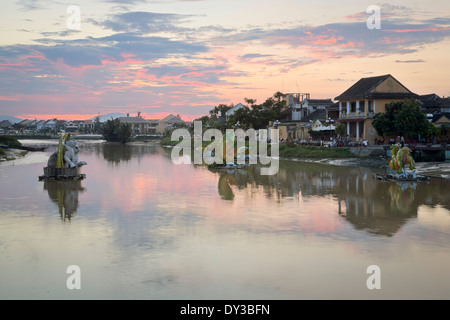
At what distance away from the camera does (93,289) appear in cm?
1248

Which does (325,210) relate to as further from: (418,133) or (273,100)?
(273,100)

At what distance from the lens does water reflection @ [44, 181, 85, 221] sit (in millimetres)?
22750

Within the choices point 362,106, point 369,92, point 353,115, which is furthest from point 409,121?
point 353,115

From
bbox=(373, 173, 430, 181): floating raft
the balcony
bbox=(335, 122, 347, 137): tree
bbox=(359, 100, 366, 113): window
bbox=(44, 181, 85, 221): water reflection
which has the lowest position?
bbox=(44, 181, 85, 221): water reflection

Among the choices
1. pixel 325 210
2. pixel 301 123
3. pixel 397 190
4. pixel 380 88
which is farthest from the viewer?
pixel 301 123

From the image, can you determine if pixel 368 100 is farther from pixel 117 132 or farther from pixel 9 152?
pixel 117 132

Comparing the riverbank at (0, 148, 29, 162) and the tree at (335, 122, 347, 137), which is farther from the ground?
the tree at (335, 122, 347, 137)

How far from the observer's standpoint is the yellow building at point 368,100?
53.4 meters

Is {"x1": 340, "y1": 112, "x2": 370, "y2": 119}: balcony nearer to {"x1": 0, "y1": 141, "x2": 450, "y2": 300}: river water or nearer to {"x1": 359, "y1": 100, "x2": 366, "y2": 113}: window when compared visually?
{"x1": 359, "y1": 100, "x2": 366, "y2": 113}: window

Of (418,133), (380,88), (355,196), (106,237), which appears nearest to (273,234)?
(106,237)

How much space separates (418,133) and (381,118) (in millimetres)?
3828

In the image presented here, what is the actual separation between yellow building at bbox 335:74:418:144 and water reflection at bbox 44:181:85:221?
3117 cm

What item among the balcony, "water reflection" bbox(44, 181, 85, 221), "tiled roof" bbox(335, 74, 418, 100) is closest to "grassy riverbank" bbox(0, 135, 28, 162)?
"water reflection" bbox(44, 181, 85, 221)

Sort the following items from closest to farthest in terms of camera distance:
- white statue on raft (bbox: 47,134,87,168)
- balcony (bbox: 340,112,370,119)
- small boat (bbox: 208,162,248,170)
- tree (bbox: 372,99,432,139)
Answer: white statue on raft (bbox: 47,134,87,168)
small boat (bbox: 208,162,248,170)
tree (bbox: 372,99,432,139)
balcony (bbox: 340,112,370,119)
